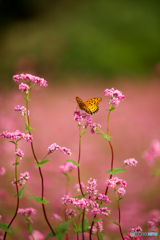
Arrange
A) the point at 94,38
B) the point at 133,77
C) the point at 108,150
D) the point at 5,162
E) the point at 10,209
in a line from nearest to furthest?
1. the point at 10,209
2. the point at 5,162
3. the point at 108,150
4. the point at 133,77
5. the point at 94,38

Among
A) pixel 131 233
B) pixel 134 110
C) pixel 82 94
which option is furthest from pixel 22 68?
pixel 131 233

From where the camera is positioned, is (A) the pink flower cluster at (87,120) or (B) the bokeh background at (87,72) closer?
(A) the pink flower cluster at (87,120)

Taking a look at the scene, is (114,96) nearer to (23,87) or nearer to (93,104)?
(93,104)

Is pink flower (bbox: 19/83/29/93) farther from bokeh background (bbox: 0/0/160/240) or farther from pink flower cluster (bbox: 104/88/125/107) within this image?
bokeh background (bbox: 0/0/160/240)

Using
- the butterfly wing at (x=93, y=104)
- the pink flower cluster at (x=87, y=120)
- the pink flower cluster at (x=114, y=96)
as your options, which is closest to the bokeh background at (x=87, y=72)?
the butterfly wing at (x=93, y=104)

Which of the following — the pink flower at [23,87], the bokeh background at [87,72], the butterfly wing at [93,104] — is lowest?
the pink flower at [23,87]

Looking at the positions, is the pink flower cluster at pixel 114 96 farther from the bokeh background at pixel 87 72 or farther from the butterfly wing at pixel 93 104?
the bokeh background at pixel 87 72

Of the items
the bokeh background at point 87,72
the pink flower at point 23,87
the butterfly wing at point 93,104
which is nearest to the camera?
the pink flower at point 23,87

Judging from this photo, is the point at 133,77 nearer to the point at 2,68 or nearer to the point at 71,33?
the point at 71,33
